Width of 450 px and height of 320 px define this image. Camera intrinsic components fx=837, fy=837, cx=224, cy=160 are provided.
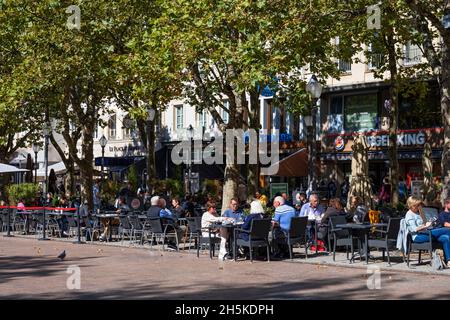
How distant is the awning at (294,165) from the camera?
1548 inches

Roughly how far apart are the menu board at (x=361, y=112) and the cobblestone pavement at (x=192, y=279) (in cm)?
2213

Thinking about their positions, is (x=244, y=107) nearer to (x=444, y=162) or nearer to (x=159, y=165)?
(x=444, y=162)

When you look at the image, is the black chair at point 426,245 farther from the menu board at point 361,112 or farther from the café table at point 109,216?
the menu board at point 361,112

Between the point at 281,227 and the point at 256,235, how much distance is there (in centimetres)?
94

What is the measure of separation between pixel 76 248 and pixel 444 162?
10141 millimetres

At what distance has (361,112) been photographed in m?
41.6

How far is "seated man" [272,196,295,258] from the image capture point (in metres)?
19.5

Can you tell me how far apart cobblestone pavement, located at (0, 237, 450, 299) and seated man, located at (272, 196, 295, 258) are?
0.91 meters

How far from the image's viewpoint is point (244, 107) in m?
27.9

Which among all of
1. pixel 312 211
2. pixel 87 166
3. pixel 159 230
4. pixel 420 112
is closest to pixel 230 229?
pixel 312 211

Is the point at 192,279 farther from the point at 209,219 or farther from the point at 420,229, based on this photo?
the point at 209,219

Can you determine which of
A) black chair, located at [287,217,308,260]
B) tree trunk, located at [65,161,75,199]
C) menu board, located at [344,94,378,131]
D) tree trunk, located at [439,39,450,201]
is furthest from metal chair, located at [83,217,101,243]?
menu board, located at [344,94,378,131]

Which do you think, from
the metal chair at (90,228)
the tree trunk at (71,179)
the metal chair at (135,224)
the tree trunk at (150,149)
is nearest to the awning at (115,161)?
the tree trunk at (71,179)
